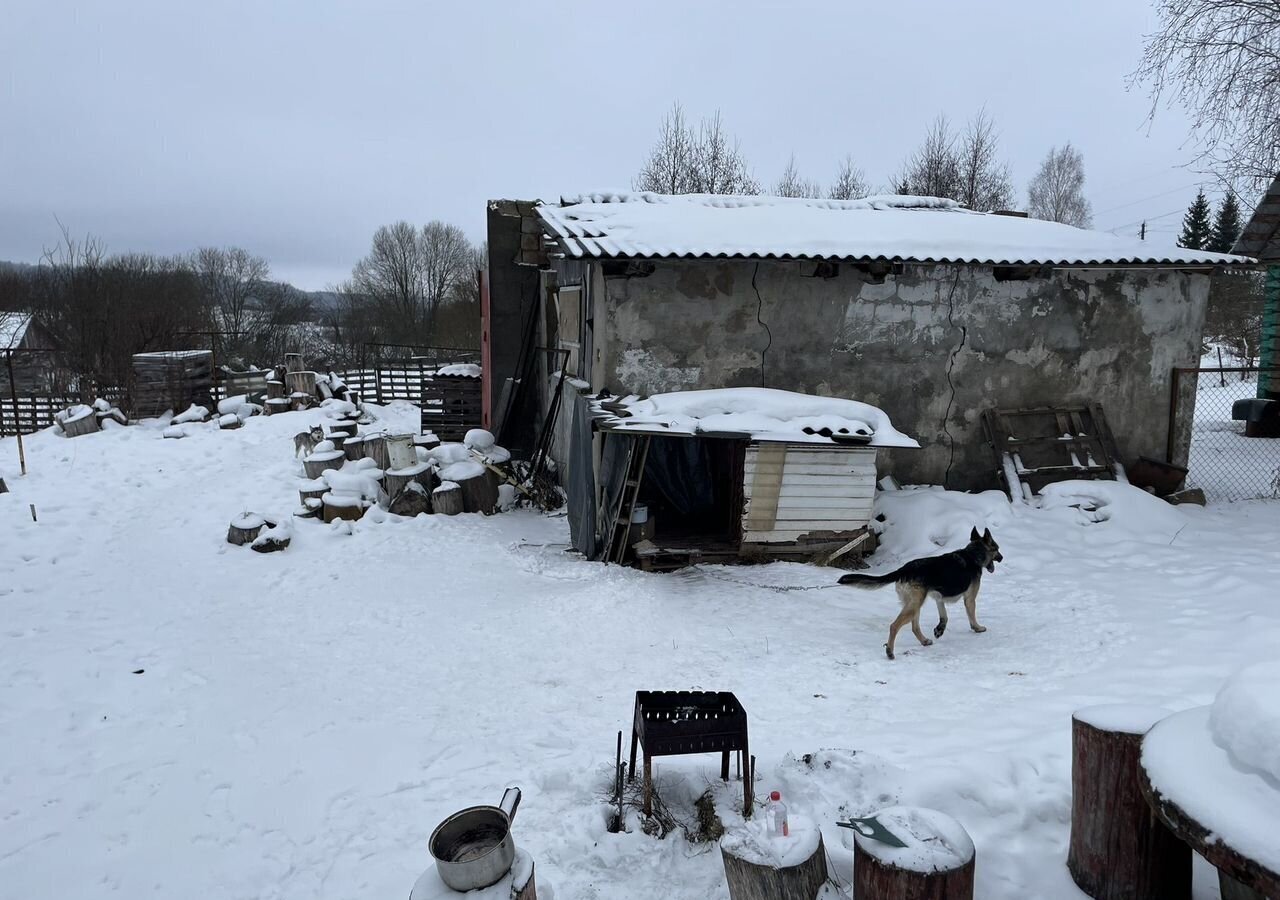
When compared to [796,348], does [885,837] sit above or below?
below

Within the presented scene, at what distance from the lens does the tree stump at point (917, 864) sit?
9.11ft

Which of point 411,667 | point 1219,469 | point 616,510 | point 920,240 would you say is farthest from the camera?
point 1219,469

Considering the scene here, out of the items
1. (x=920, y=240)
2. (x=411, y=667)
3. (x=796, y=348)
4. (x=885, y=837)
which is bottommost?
(x=411, y=667)

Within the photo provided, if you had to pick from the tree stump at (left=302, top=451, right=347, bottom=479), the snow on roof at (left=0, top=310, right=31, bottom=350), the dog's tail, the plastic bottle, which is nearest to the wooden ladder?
the dog's tail

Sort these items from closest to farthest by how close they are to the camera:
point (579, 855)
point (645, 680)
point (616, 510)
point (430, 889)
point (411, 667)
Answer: point (430, 889) → point (579, 855) → point (645, 680) → point (411, 667) → point (616, 510)

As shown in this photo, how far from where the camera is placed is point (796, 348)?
9.23 m

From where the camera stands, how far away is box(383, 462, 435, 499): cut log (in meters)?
11.1

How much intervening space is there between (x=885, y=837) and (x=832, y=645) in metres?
3.44

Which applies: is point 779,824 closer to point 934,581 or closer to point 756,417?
point 934,581

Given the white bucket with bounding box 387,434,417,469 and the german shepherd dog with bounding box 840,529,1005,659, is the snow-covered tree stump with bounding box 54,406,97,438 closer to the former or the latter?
the white bucket with bounding box 387,434,417,469

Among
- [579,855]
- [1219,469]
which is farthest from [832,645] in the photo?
[1219,469]

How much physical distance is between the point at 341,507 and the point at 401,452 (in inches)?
57.4

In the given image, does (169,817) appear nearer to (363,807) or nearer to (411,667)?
(363,807)

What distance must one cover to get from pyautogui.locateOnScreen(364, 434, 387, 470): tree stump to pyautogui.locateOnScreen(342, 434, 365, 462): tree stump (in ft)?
0.32
